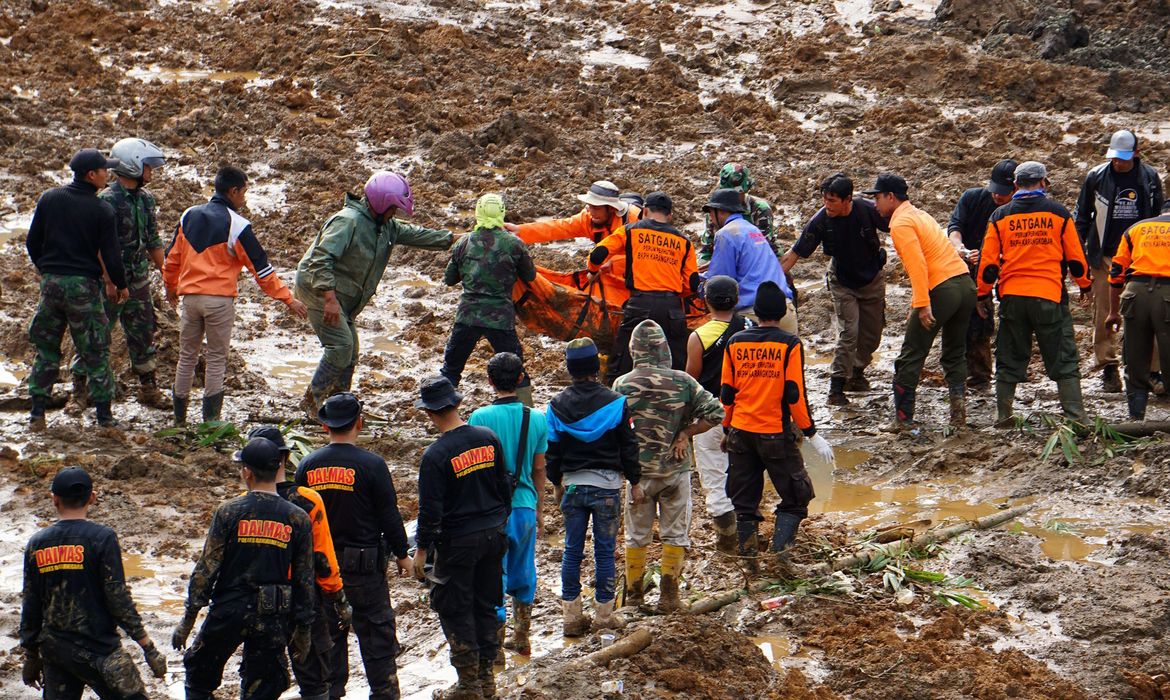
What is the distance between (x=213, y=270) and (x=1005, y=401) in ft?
19.4

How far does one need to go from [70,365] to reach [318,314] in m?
2.81

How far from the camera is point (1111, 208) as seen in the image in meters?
10.9

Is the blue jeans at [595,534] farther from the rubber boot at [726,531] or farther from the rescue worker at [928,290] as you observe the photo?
the rescue worker at [928,290]

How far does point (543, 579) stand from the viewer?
319 inches

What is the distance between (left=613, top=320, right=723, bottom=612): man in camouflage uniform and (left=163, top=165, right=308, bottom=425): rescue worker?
351cm

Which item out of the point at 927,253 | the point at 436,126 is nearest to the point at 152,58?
the point at 436,126

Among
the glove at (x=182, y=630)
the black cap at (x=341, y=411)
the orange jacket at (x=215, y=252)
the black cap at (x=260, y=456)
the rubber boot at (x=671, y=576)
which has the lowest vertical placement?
the rubber boot at (x=671, y=576)

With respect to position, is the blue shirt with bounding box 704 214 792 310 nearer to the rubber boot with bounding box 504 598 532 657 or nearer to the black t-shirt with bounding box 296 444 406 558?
the rubber boot with bounding box 504 598 532 657

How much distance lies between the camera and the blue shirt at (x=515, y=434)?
666 centimetres

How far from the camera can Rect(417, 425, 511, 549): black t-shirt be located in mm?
6227

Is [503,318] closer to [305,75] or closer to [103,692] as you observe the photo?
[103,692]

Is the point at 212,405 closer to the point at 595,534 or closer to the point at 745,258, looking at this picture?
the point at 745,258

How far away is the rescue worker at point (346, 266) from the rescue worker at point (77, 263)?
1.40 meters

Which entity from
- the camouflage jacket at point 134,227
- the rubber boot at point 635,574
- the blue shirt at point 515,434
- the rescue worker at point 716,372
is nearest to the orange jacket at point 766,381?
the rescue worker at point 716,372
